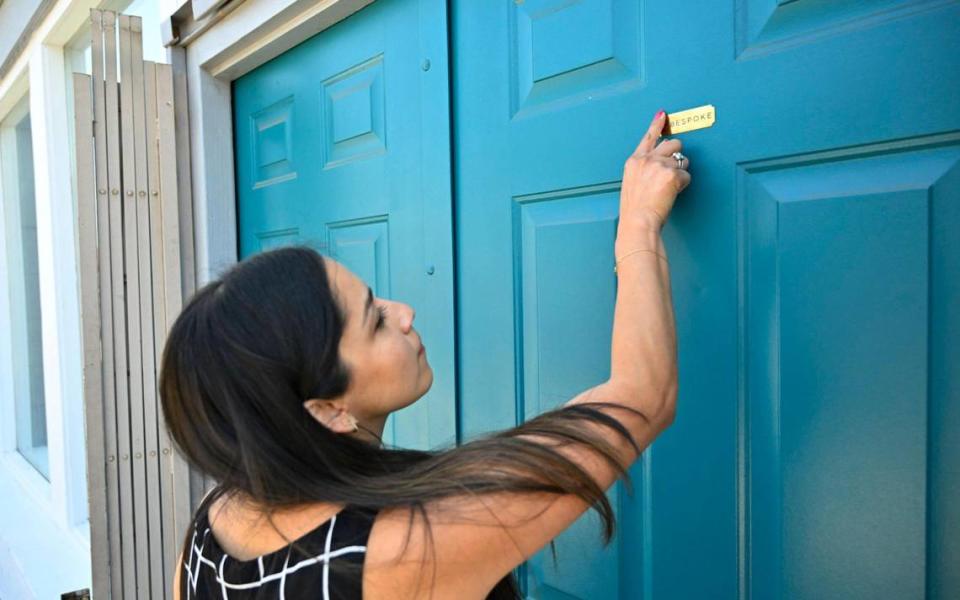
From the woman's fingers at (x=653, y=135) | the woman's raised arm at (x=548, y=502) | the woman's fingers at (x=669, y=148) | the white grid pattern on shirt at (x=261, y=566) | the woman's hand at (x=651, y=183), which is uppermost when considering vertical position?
the woman's fingers at (x=653, y=135)

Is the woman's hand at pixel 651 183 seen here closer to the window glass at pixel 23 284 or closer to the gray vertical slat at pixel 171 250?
the gray vertical slat at pixel 171 250

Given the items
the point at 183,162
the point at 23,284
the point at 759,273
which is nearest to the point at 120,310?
the point at 183,162

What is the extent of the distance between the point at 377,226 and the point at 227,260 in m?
0.85

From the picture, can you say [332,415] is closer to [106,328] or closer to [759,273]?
[759,273]

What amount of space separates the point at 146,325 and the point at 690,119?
1.86 metres

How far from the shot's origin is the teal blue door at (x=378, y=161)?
1.57 m

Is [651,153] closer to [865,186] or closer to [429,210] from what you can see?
[865,186]

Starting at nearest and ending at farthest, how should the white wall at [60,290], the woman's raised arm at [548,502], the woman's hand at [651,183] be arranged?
the woman's raised arm at [548,502], the woman's hand at [651,183], the white wall at [60,290]

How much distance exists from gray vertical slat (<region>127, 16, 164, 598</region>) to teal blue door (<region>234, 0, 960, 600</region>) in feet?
3.42

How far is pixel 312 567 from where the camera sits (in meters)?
0.80

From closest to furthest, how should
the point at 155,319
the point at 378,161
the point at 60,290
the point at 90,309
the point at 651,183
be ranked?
the point at 651,183
the point at 378,161
the point at 90,309
the point at 155,319
the point at 60,290

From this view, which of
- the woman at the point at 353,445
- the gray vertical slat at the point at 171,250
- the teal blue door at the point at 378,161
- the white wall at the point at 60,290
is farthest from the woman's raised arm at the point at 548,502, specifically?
the white wall at the point at 60,290

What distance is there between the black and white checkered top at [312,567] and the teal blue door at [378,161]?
60 centimetres

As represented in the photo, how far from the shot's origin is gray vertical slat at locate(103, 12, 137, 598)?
222 centimetres
